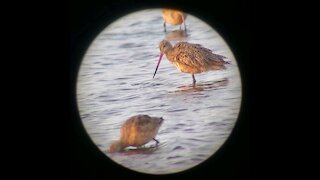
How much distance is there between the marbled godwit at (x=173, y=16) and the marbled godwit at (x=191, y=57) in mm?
74

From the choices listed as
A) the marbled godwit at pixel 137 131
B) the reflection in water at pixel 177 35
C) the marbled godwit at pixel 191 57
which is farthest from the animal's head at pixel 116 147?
the reflection in water at pixel 177 35

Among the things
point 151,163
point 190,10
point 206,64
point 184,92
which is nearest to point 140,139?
point 151,163

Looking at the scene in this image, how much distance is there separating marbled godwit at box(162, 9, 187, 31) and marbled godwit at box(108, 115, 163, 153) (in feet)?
1.14

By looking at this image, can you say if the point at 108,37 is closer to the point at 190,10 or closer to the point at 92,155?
the point at 190,10

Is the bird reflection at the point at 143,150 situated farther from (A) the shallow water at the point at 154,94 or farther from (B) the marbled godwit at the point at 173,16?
(B) the marbled godwit at the point at 173,16

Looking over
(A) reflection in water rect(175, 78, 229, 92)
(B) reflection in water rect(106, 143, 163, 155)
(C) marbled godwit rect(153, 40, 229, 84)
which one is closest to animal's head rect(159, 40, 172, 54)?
(C) marbled godwit rect(153, 40, 229, 84)

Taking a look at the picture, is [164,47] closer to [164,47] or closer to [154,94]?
[164,47]

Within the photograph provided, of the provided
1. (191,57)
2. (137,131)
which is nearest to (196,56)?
(191,57)

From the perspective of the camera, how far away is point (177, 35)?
5.82 feet

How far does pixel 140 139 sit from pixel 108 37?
0.38 meters

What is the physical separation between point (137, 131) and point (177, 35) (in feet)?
1.23

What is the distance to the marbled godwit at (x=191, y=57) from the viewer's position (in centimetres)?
176

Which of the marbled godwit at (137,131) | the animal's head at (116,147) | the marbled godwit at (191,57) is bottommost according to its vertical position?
the animal's head at (116,147)
